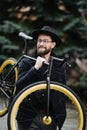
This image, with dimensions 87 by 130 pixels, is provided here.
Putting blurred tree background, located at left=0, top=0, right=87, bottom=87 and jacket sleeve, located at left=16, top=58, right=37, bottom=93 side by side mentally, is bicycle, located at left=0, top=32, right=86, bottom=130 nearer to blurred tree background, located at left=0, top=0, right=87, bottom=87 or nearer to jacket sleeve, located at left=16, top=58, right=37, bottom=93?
jacket sleeve, located at left=16, top=58, right=37, bottom=93

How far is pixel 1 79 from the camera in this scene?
23.6 feet

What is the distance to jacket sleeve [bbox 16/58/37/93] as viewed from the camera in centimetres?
549

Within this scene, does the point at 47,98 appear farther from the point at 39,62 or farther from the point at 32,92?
the point at 39,62

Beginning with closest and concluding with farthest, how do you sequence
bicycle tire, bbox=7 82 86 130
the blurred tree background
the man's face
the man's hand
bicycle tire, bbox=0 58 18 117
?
bicycle tire, bbox=7 82 86 130, the man's hand, the man's face, bicycle tire, bbox=0 58 18 117, the blurred tree background

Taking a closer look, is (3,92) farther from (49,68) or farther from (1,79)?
(49,68)

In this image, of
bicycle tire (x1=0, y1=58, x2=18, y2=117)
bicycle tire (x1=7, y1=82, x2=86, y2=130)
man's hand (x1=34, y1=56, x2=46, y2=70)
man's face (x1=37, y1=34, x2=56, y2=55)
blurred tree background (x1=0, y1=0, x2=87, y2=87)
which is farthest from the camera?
blurred tree background (x1=0, y1=0, x2=87, y2=87)

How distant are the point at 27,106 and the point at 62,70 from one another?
55 centimetres

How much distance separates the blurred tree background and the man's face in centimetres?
590

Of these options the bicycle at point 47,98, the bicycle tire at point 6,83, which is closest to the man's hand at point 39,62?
the bicycle at point 47,98

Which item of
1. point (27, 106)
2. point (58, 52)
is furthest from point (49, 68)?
point (58, 52)

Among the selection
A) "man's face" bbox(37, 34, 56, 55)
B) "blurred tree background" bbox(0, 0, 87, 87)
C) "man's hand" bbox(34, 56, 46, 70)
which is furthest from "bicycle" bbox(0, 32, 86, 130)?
"blurred tree background" bbox(0, 0, 87, 87)

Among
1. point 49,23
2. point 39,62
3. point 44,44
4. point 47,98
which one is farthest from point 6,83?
point 49,23

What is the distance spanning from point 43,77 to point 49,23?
22.1ft

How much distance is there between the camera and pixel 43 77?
5.61 m
